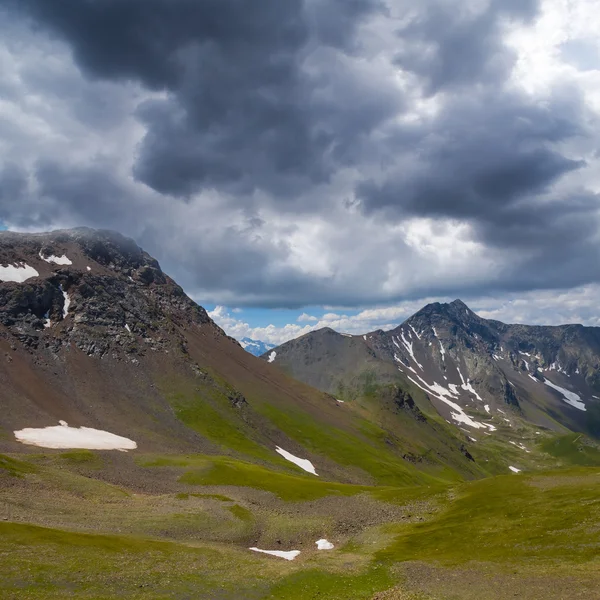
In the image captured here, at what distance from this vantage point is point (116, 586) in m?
39.2

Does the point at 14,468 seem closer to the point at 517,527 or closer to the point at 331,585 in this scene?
the point at 331,585

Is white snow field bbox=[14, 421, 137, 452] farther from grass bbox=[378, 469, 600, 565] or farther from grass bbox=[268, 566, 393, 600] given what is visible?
grass bbox=[268, 566, 393, 600]

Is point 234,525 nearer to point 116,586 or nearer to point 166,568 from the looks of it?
point 166,568

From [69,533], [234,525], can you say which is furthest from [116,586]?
[234,525]

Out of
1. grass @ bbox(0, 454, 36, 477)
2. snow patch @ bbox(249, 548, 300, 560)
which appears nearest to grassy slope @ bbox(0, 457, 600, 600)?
grass @ bbox(0, 454, 36, 477)

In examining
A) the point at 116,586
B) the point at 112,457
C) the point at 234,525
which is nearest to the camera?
the point at 116,586

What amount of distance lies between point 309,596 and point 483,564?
847 inches

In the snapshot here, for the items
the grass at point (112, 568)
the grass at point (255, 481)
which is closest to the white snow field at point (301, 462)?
the grass at point (255, 481)

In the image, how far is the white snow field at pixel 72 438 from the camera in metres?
141

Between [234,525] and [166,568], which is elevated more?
[166,568]

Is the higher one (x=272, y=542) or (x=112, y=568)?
(x=112, y=568)

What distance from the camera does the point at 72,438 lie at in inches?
5940

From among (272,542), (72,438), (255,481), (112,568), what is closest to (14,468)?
(255,481)

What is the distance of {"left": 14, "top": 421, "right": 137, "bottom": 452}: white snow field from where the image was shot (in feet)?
463
